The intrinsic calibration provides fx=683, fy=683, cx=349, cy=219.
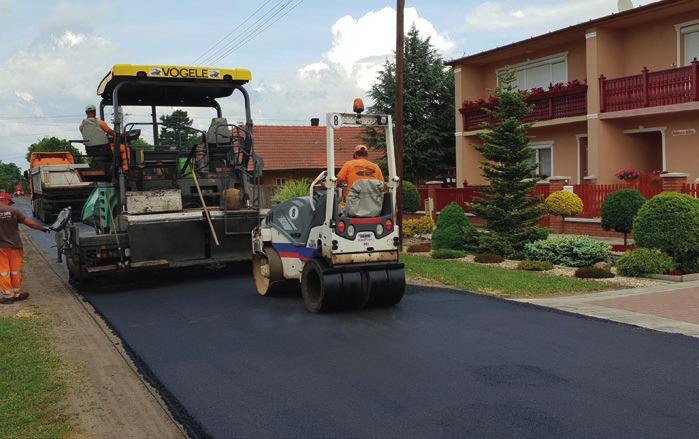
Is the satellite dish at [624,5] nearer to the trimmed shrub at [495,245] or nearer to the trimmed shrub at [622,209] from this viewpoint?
the trimmed shrub at [622,209]

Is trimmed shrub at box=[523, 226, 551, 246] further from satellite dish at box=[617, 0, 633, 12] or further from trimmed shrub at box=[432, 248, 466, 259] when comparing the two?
satellite dish at box=[617, 0, 633, 12]

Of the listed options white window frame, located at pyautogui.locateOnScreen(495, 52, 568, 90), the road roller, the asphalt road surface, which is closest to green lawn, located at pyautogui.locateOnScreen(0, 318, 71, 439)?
the asphalt road surface

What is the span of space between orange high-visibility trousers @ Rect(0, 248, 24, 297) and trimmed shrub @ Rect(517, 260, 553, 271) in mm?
8885

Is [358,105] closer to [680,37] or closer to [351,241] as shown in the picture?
[351,241]

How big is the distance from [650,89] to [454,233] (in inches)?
320

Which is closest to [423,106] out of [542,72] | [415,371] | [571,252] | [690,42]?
[542,72]

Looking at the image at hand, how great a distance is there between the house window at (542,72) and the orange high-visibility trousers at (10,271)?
18.4m

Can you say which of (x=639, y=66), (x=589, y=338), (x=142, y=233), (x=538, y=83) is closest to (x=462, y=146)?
(x=538, y=83)

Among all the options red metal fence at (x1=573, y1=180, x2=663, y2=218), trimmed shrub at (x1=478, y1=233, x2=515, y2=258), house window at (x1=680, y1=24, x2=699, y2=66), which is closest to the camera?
trimmed shrub at (x1=478, y1=233, x2=515, y2=258)

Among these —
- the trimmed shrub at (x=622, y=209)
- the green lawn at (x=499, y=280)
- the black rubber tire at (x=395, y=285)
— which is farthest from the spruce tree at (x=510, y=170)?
the black rubber tire at (x=395, y=285)

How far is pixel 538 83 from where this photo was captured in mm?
24531

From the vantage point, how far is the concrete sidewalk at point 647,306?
8148 mm

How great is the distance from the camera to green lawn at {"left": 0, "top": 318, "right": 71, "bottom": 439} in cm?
512

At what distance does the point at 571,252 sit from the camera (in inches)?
537
